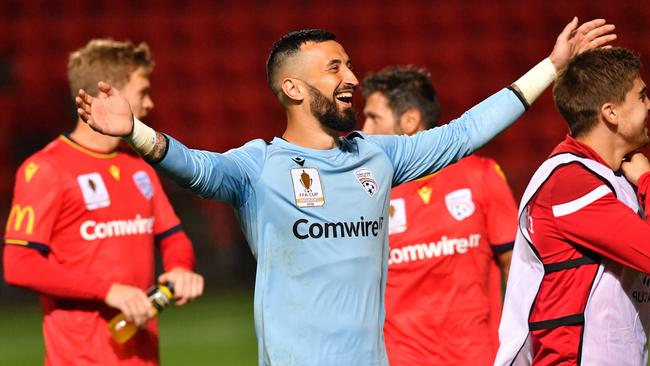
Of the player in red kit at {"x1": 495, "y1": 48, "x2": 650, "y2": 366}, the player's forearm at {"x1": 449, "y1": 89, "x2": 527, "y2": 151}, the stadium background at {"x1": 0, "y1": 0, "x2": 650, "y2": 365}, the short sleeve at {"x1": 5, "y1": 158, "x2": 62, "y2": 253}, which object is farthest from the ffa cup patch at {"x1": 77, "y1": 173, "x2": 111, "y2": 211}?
the stadium background at {"x1": 0, "y1": 0, "x2": 650, "y2": 365}

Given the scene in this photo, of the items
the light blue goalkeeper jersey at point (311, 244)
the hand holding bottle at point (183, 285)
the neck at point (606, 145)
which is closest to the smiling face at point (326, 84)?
the light blue goalkeeper jersey at point (311, 244)

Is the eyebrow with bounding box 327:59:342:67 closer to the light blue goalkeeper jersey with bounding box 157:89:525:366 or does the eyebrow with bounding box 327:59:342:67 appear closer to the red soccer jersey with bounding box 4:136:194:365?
the light blue goalkeeper jersey with bounding box 157:89:525:366

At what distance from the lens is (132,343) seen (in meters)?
4.77

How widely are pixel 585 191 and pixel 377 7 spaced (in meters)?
11.7

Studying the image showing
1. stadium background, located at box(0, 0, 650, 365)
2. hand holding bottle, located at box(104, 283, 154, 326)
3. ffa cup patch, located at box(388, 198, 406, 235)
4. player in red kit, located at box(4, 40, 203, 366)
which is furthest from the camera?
stadium background, located at box(0, 0, 650, 365)

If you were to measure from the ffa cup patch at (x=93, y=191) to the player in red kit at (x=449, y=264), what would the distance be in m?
1.34

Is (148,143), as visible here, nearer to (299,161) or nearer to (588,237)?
(299,161)

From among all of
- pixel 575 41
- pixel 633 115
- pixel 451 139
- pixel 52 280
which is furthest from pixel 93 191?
pixel 633 115

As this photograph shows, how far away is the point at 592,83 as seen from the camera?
12.8 ft

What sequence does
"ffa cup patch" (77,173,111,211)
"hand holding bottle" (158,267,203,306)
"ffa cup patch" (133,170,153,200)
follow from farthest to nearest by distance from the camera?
"ffa cup patch" (133,170,153,200) < "ffa cup patch" (77,173,111,211) < "hand holding bottle" (158,267,203,306)

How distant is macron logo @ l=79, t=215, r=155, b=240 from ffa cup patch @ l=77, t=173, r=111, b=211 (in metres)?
0.08

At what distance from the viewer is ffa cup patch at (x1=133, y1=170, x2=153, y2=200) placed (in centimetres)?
503

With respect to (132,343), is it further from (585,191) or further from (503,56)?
(503,56)

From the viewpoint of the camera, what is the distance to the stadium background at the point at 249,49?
13.8 meters
